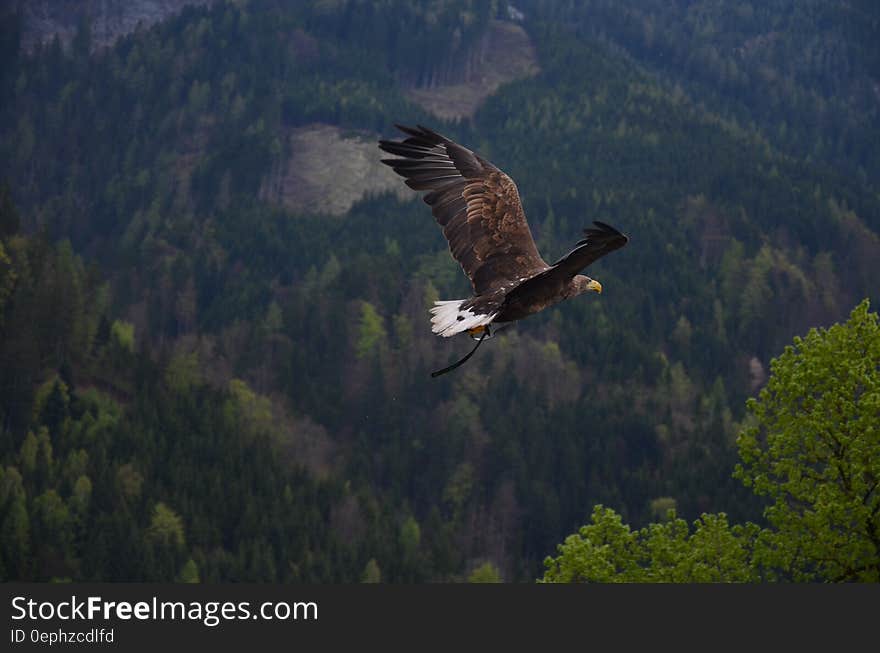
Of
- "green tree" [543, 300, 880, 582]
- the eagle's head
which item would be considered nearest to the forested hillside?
"green tree" [543, 300, 880, 582]

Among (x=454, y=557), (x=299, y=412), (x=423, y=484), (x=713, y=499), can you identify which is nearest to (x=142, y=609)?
(x=454, y=557)

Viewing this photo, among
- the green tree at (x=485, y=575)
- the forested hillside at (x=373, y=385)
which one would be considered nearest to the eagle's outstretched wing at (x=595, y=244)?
the forested hillside at (x=373, y=385)

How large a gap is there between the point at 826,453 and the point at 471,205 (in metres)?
10.7

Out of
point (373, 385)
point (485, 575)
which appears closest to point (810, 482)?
point (485, 575)

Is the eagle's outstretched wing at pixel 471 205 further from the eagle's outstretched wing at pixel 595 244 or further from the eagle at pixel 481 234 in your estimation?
the eagle's outstretched wing at pixel 595 244

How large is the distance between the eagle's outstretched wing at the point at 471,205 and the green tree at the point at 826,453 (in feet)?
30.4

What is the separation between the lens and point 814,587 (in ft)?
89.0

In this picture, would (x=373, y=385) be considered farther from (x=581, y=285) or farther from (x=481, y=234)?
(x=581, y=285)

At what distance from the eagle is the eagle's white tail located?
0.01 metres

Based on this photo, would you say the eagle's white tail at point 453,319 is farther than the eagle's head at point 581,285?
No

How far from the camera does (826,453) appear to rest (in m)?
30.2

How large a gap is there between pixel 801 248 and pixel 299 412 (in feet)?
243

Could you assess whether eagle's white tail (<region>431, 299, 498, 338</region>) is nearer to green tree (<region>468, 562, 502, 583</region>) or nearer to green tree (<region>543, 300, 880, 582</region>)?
green tree (<region>543, 300, 880, 582</region>)

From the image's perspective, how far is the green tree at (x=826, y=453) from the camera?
2923 cm
